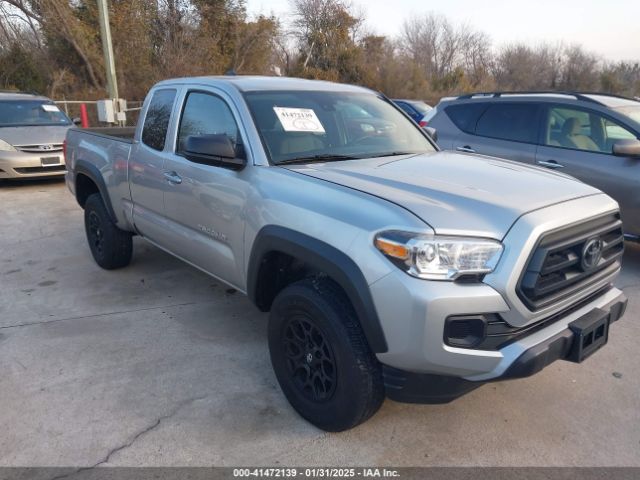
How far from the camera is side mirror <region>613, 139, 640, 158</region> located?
4828 millimetres

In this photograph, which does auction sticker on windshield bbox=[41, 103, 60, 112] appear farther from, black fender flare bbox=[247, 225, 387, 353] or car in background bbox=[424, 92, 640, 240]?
black fender flare bbox=[247, 225, 387, 353]

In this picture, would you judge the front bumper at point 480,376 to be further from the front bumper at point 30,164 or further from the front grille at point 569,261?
the front bumper at point 30,164

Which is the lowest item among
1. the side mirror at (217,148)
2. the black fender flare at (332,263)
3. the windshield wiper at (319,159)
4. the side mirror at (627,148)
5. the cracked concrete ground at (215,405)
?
the cracked concrete ground at (215,405)

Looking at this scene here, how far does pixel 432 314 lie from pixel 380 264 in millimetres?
298

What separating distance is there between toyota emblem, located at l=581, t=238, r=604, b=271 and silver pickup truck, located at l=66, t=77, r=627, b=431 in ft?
0.05

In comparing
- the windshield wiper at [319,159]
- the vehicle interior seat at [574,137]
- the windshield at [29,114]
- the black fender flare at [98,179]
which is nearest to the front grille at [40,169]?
the windshield at [29,114]

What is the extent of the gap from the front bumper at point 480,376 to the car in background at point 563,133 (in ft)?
8.93

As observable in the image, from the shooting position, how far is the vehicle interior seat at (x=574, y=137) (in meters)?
5.39

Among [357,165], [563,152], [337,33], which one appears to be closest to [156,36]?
[337,33]

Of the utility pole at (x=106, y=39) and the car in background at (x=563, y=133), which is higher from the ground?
the utility pole at (x=106, y=39)

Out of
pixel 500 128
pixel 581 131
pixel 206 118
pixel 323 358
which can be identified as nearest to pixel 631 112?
pixel 581 131

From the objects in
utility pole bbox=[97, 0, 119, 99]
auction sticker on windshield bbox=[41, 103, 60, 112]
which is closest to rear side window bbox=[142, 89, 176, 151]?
auction sticker on windshield bbox=[41, 103, 60, 112]

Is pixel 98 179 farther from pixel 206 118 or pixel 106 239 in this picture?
pixel 206 118

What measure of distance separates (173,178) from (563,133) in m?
4.17
